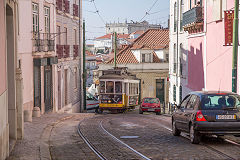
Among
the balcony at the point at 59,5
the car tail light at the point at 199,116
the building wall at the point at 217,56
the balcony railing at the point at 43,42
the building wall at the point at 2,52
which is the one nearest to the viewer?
the building wall at the point at 2,52

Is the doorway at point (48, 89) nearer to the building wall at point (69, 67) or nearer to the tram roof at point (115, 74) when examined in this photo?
the building wall at point (69, 67)

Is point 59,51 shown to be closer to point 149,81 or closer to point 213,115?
point 213,115

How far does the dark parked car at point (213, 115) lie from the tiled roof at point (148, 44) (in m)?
42.7

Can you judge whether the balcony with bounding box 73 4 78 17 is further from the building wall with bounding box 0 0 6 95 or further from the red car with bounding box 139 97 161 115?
the building wall with bounding box 0 0 6 95

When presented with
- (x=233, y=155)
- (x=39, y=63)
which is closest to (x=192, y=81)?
(x=39, y=63)

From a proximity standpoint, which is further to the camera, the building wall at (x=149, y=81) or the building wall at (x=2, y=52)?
the building wall at (x=149, y=81)

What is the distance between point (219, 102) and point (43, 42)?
1598cm

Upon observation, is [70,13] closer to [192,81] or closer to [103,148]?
[192,81]

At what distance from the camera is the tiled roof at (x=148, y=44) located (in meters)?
56.5

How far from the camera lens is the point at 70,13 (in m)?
36.8

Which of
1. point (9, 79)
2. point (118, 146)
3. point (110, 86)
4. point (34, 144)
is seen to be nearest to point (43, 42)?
point (110, 86)

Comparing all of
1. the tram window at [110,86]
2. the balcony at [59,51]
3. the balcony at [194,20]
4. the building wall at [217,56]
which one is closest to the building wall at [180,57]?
the balcony at [194,20]

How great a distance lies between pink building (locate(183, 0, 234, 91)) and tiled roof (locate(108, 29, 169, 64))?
2134 centimetres

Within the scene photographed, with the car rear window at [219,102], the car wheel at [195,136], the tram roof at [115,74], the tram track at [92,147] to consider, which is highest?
the tram roof at [115,74]
